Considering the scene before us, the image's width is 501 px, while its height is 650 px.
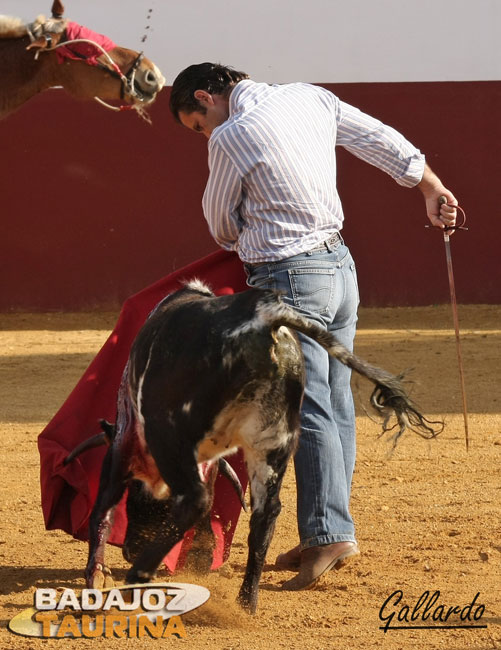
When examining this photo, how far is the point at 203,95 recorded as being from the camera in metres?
3.33

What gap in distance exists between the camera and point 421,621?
3.09 metres

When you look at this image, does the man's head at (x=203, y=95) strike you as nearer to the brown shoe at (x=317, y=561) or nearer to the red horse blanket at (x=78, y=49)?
the red horse blanket at (x=78, y=49)

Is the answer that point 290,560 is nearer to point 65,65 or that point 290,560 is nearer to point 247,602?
point 247,602

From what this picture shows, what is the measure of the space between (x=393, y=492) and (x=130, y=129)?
21.4 ft

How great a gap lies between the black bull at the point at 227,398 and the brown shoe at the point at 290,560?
59 centimetres

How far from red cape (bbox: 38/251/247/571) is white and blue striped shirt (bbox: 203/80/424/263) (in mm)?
294

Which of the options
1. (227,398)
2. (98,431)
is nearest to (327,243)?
(227,398)

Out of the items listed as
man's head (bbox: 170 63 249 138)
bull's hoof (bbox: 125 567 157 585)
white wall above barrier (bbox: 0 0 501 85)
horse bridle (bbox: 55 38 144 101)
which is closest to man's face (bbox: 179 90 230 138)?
man's head (bbox: 170 63 249 138)

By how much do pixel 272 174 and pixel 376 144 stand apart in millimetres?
544

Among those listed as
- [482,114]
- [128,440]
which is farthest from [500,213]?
Answer: [128,440]

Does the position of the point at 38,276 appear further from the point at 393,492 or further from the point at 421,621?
the point at 421,621

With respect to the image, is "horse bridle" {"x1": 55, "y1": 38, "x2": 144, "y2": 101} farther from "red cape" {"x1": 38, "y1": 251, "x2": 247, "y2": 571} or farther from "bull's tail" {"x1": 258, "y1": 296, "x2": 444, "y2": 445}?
"bull's tail" {"x1": 258, "y1": 296, "x2": 444, "y2": 445}

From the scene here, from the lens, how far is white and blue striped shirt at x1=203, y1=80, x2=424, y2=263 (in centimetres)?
325

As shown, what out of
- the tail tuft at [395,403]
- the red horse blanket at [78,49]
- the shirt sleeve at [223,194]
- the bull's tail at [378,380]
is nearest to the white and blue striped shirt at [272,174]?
the shirt sleeve at [223,194]
